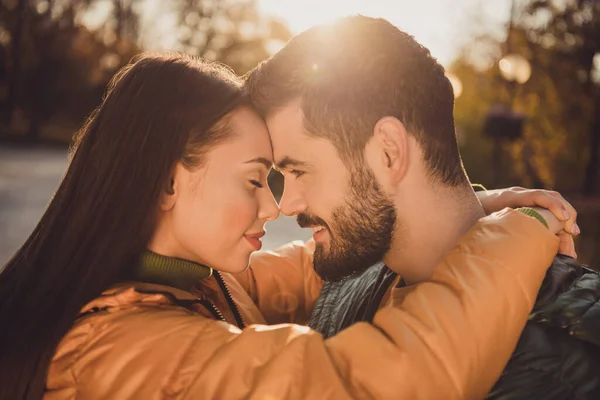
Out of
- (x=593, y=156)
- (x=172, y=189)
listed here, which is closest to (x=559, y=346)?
(x=172, y=189)

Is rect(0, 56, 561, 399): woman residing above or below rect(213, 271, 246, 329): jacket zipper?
above

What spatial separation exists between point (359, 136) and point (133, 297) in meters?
1.07

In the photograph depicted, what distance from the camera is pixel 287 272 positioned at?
10.7 ft

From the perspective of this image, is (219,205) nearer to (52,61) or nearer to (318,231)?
(318,231)

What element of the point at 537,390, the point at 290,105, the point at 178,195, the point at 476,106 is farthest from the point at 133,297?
the point at 476,106

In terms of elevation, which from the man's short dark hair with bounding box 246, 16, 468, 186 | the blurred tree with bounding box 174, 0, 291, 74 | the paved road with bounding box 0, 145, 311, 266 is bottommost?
the paved road with bounding box 0, 145, 311, 266

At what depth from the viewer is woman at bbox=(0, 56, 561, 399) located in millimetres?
1796

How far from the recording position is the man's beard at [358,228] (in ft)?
8.34

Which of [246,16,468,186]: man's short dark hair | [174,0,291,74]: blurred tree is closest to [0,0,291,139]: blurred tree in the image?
[174,0,291,74]: blurred tree

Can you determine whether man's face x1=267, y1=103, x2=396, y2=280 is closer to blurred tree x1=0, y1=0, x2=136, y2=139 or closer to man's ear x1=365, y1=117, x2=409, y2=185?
man's ear x1=365, y1=117, x2=409, y2=185

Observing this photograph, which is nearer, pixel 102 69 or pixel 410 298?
pixel 410 298

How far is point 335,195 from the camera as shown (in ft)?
8.41

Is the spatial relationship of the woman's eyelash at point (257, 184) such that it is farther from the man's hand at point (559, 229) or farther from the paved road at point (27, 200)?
the paved road at point (27, 200)

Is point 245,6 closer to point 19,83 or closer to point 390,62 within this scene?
point 19,83
